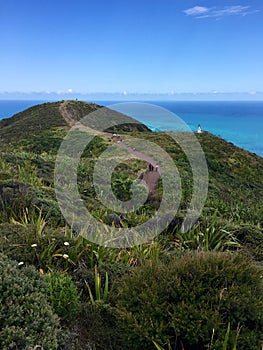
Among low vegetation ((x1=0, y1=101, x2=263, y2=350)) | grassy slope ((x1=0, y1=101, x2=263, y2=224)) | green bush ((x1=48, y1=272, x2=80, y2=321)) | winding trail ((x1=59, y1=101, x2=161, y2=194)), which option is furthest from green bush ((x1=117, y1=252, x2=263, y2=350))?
grassy slope ((x1=0, y1=101, x2=263, y2=224))

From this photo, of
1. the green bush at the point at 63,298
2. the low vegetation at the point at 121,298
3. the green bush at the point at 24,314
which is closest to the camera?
the green bush at the point at 24,314

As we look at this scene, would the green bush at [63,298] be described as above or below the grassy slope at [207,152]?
above

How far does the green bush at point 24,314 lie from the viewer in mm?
2556

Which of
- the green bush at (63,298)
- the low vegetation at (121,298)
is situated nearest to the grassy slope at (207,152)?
the low vegetation at (121,298)

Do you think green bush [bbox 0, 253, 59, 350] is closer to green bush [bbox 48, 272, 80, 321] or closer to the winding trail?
green bush [bbox 48, 272, 80, 321]

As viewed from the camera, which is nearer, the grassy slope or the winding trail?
the winding trail

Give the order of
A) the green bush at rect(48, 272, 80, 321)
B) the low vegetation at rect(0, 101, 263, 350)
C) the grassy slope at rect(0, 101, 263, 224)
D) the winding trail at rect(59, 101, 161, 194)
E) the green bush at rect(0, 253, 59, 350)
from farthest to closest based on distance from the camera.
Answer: the grassy slope at rect(0, 101, 263, 224) → the winding trail at rect(59, 101, 161, 194) → the green bush at rect(48, 272, 80, 321) → the low vegetation at rect(0, 101, 263, 350) → the green bush at rect(0, 253, 59, 350)

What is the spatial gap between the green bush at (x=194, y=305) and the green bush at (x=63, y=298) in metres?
0.46

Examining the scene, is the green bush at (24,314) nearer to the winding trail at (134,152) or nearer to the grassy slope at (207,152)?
the winding trail at (134,152)

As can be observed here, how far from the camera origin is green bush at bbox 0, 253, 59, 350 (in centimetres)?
256

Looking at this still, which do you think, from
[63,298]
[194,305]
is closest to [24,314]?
[63,298]

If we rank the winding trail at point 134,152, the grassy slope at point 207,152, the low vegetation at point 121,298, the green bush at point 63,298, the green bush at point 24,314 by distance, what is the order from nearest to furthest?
the green bush at point 24,314, the low vegetation at point 121,298, the green bush at point 63,298, the winding trail at point 134,152, the grassy slope at point 207,152

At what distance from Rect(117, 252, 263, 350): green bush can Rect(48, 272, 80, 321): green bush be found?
46 cm

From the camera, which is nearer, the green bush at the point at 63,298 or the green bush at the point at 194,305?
the green bush at the point at 194,305
